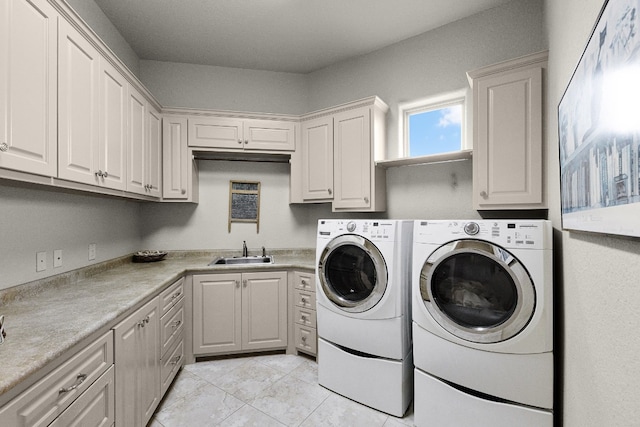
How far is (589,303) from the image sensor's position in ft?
3.37

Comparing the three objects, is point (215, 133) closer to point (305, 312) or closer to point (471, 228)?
point (305, 312)

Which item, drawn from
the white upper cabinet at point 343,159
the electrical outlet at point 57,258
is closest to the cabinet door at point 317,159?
the white upper cabinet at point 343,159

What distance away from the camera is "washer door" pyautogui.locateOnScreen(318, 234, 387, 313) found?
1.94 metres

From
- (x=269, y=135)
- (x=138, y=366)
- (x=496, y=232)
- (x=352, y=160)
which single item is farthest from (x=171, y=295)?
(x=496, y=232)

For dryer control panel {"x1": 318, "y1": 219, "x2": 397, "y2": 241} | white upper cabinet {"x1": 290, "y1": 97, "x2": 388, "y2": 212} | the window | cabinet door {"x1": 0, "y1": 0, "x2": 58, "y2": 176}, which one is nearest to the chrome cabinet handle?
cabinet door {"x1": 0, "y1": 0, "x2": 58, "y2": 176}

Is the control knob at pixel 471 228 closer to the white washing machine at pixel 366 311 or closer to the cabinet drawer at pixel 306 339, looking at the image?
the white washing machine at pixel 366 311

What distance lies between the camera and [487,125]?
197 cm

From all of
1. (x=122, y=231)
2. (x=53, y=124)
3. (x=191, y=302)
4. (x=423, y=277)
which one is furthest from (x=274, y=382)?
(x=53, y=124)

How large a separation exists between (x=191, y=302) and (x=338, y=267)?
1335 millimetres

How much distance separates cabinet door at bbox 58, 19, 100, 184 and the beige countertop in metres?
0.63

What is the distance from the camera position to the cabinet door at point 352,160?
2.62 metres

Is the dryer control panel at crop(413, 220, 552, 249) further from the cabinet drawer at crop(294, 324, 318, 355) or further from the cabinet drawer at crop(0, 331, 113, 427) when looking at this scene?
the cabinet drawer at crop(0, 331, 113, 427)

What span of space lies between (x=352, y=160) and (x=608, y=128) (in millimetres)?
2037

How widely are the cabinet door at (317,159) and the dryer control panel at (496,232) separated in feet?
4.20
